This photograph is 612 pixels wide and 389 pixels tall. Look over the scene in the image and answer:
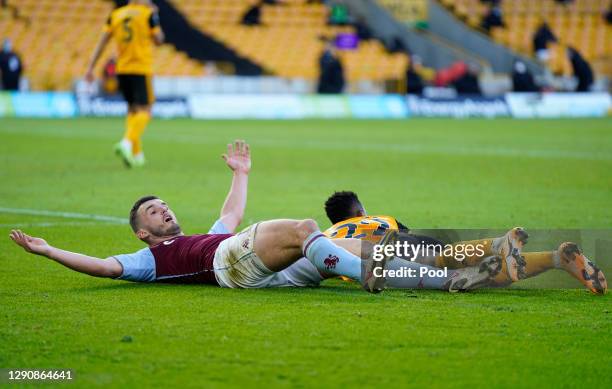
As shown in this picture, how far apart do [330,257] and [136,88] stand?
11.4m

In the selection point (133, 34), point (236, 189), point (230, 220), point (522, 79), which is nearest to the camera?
point (230, 220)

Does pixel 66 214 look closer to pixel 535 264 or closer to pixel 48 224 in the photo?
pixel 48 224

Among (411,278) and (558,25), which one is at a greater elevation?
(558,25)

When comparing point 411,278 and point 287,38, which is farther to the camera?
point 287,38

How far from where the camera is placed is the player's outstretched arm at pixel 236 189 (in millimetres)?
7570

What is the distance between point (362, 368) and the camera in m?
4.67

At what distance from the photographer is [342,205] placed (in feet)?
23.2

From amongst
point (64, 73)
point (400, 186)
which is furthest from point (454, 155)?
point (64, 73)

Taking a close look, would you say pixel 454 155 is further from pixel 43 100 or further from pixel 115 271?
pixel 43 100

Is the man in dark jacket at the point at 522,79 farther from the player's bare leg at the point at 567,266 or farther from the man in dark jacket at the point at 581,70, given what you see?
the player's bare leg at the point at 567,266

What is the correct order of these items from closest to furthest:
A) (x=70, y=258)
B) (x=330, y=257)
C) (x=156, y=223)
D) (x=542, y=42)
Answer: (x=330, y=257)
(x=70, y=258)
(x=156, y=223)
(x=542, y=42)

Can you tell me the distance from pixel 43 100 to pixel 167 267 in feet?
88.6

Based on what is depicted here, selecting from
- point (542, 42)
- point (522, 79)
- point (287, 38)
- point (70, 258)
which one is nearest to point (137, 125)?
point (70, 258)

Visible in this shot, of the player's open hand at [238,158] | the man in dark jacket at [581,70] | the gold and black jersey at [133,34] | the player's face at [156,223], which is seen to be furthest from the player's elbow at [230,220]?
the man in dark jacket at [581,70]
